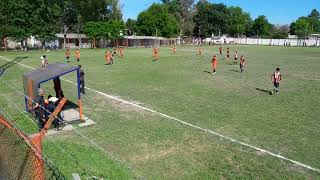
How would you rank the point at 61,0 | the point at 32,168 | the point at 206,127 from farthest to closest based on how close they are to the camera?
the point at 61,0, the point at 206,127, the point at 32,168

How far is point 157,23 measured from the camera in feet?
341

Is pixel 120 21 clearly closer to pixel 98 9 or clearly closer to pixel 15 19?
pixel 98 9

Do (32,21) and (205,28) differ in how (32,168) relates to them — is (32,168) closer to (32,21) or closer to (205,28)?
(32,21)

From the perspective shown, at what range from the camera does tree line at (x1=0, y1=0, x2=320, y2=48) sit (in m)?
63.2

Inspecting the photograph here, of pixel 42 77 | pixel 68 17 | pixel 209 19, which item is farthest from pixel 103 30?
pixel 42 77

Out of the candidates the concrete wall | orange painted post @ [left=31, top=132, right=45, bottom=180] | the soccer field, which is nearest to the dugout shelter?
the soccer field

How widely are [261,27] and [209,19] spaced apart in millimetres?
35031

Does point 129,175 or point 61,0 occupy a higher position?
point 61,0

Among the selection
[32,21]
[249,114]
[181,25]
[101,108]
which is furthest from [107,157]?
[181,25]

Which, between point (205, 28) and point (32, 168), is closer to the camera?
point (32, 168)

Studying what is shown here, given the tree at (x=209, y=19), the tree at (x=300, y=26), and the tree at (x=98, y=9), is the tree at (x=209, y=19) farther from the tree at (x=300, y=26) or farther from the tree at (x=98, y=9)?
the tree at (x=98, y=9)

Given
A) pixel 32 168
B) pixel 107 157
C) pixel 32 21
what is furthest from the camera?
pixel 32 21

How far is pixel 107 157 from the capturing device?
407 inches

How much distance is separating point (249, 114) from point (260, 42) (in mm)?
112402
